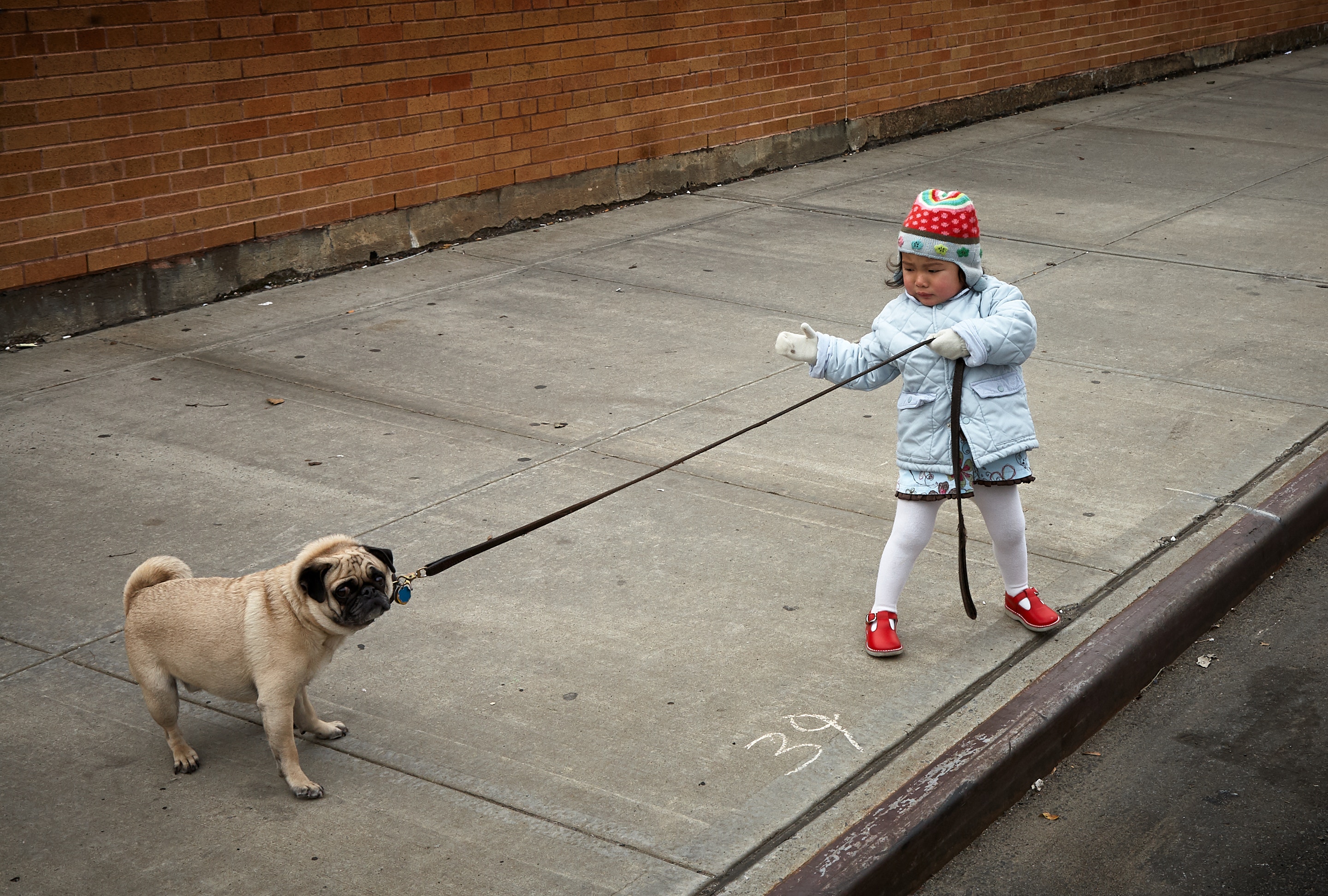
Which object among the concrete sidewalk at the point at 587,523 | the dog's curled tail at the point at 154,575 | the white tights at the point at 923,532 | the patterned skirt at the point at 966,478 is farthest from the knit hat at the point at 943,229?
the dog's curled tail at the point at 154,575

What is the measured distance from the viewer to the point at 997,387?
4000mm

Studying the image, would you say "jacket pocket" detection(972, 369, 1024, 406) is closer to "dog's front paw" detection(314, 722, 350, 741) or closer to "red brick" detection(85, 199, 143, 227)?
"dog's front paw" detection(314, 722, 350, 741)

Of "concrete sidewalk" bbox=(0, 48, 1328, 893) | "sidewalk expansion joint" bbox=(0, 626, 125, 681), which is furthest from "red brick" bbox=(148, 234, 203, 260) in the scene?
"sidewalk expansion joint" bbox=(0, 626, 125, 681)

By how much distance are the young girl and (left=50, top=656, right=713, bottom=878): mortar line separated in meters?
1.15

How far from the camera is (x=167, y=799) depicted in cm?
342

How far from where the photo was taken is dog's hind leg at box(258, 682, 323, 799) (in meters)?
3.29

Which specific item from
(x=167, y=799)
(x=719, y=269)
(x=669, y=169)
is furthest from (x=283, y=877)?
(x=669, y=169)

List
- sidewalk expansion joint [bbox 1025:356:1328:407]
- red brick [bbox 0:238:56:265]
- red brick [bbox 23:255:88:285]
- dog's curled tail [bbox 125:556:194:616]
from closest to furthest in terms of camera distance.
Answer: dog's curled tail [bbox 125:556:194:616]
sidewalk expansion joint [bbox 1025:356:1328:407]
red brick [bbox 0:238:56:265]
red brick [bbox 23:255:88:285]

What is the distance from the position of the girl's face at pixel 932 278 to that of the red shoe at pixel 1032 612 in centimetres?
94

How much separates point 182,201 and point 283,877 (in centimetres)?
516

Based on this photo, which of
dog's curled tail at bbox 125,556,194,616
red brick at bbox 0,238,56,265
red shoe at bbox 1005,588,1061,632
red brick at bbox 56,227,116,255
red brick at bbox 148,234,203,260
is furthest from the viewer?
red brick at bbox 148,234,203,260

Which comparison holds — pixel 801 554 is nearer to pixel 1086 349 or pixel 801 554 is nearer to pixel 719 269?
pixel 1086 349

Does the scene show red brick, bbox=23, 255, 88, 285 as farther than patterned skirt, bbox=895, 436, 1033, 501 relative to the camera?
Yes

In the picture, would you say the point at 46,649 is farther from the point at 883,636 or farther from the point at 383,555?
the point at 883,636
